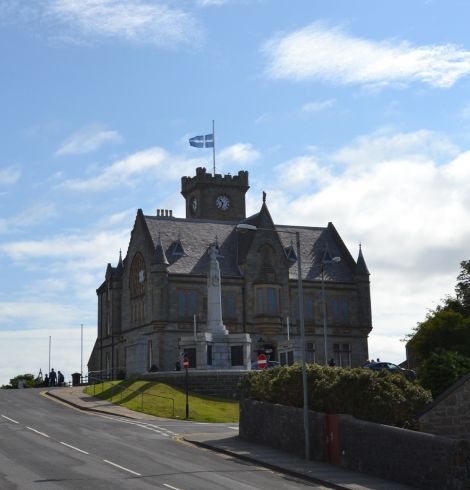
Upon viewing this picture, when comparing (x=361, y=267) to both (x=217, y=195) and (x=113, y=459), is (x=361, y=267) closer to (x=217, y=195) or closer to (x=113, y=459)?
(x=217, y=195)

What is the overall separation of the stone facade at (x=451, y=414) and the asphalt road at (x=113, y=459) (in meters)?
5.47

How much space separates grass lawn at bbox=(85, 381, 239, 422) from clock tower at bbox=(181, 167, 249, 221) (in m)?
47.2

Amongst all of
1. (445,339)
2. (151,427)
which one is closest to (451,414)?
(151,427)

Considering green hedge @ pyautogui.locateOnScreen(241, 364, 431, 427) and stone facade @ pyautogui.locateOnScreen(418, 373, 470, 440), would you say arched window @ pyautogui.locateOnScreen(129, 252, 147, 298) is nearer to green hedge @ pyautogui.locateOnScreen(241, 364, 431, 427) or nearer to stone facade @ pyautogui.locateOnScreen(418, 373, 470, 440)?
green hedge @ pyautogui.locateOnScreen(241, 364, 431, 427)

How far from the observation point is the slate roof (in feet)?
277

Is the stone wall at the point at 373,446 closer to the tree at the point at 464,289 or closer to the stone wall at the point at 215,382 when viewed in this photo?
the stone wall at the point at 215,382

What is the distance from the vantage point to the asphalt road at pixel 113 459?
28.1 metres

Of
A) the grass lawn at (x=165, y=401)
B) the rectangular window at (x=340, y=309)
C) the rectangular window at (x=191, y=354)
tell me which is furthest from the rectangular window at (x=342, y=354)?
the grass lawn at (x=165, y=401)

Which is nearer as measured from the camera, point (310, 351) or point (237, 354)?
point (237, 354)

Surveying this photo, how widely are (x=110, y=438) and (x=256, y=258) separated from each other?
47.3 meters

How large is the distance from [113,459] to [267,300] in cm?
5246

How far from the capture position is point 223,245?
87625 millimetres

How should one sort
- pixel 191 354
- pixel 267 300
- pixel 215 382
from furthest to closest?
1. pixel 267 300
2. pixel 191 354
3. pixel 215 382

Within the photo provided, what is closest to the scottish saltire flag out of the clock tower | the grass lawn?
the clock tower
